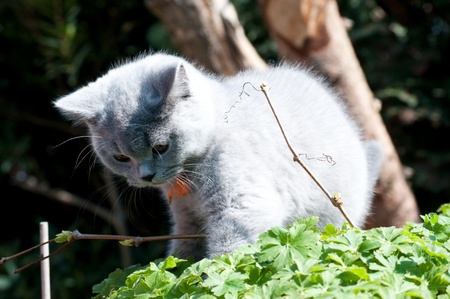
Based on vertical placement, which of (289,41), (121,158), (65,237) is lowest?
(65,237)

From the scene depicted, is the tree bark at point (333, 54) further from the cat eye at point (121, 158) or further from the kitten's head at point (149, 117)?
the cat eye at point (121, 158)

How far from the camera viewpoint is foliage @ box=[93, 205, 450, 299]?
1232 mm

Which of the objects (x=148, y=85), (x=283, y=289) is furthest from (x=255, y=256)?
(x=148, y=85)

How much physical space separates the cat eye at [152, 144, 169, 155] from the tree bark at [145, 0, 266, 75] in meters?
1.45

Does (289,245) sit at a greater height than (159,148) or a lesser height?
lesser

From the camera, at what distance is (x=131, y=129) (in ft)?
6.15

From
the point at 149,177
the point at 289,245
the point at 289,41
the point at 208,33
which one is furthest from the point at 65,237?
the point at 289,41

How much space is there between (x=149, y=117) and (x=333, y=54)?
5.45ft

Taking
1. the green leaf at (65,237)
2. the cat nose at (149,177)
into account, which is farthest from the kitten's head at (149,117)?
the green leaf at (65,237)

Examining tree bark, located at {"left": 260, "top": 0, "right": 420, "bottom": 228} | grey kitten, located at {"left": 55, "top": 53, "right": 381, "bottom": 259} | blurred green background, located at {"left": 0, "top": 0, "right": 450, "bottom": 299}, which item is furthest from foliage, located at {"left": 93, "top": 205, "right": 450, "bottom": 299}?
blurred green background, located at {"left": 0, "top": 0, "right": 450, "bottom": 299}

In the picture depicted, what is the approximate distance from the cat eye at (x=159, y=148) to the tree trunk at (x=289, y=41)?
1.46 m

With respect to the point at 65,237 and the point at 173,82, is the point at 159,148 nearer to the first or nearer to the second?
the point at 173,82

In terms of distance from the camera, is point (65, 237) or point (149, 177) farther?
point (149, 177)

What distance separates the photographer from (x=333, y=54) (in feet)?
10.8
